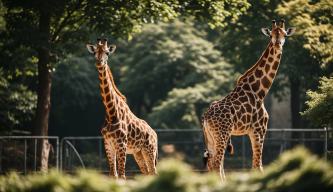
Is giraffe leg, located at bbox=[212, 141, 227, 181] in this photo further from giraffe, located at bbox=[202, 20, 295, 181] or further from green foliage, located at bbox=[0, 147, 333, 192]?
green foliage, located at bbox=[0, 147, 333, 192]

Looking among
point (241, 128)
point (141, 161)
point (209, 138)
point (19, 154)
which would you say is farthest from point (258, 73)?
point (19, 154)

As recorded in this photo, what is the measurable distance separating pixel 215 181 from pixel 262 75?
931 centimetres

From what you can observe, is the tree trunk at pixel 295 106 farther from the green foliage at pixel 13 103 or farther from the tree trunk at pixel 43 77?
the tree trunk at pixel 43 77

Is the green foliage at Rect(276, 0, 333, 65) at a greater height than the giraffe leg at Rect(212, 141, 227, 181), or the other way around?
the green foliage at Rect(276, 0, 333, 65)

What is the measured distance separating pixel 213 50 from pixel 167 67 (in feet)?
8.87

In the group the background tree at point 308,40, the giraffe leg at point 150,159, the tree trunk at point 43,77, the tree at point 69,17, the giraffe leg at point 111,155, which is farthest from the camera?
the background tree at point 308,40

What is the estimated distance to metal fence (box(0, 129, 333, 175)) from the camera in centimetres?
2941

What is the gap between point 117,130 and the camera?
20.5m

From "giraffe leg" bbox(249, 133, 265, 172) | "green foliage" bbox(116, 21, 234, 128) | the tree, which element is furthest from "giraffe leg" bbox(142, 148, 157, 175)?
"green foliage" bbox(116, 21, 234, 128)

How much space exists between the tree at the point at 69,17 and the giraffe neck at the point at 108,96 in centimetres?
922

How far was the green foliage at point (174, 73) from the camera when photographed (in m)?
48.7

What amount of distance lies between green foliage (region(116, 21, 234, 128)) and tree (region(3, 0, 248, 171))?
16021mm

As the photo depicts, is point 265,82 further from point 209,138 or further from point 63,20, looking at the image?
point 63,20

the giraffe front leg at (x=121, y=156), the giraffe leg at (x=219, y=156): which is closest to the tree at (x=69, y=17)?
the giraffe front leg at (x=121, y=156)
